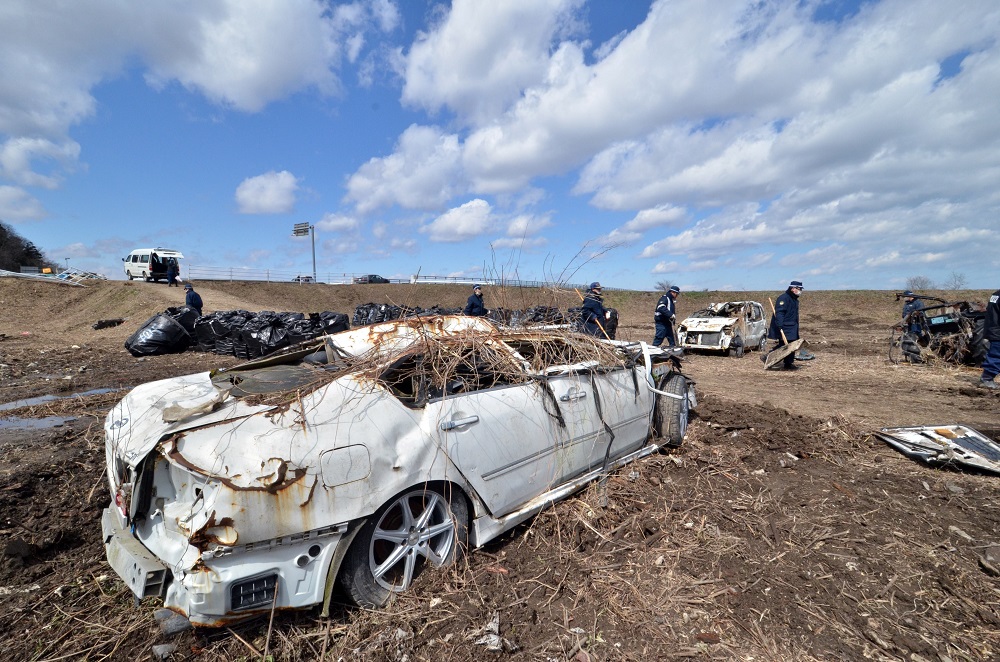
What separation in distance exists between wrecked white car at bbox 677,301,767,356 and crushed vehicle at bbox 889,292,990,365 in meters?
2.89

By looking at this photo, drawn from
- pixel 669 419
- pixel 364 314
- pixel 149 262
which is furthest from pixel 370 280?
pixel 669 419

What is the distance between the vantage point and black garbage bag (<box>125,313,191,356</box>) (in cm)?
1070

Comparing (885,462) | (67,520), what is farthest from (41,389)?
(885,462)

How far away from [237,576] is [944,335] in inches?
507

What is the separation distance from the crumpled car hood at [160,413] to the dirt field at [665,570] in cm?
96

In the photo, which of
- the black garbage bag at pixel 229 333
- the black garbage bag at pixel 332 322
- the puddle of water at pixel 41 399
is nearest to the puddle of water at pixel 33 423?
the puddle of water at pixel 41 399

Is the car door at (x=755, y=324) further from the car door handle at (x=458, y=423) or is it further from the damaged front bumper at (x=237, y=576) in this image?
the damaged front bumper at (x=237, y=576)

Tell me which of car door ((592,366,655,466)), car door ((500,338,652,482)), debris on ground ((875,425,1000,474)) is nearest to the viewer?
car door ((500,338,652,482))

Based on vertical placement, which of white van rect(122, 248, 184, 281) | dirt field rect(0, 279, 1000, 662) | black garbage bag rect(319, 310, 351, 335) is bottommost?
dirt field rect(0, 279, 1000, 662)

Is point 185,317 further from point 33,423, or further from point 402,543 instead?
point 402,543

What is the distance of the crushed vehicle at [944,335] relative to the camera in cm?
935

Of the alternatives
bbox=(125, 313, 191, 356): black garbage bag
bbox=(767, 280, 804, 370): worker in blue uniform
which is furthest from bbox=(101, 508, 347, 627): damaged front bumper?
bbox=(767, 280, 804, 370): worker in blue uniform

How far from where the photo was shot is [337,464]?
7.47ft

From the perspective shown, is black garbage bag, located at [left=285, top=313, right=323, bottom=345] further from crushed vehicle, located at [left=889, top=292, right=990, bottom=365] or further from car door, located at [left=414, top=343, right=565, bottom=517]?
crushed vehicle, located at [left=889, top=292, right=990, bottom=365]
